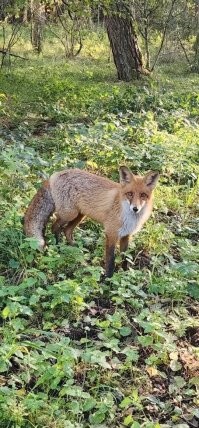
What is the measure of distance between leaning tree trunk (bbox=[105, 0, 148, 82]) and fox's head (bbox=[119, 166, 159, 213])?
25.8ft

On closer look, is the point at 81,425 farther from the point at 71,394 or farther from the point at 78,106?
the point at 78,106

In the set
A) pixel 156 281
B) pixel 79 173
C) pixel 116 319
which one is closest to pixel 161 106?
pixel 79 173

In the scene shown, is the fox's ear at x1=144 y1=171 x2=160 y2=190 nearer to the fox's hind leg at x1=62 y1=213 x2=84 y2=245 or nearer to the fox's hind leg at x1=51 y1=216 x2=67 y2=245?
the fox's hind leg at x1=62 y1=213 x2=84 y2=245

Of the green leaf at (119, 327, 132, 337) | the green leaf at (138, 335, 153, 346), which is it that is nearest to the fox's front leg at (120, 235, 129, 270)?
the green leaf at (119, 327, 132, 337)

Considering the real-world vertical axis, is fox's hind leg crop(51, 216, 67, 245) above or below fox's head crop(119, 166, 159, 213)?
below

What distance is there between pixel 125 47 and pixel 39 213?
8.48 meters

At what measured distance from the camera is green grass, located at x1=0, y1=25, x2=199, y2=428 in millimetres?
3432

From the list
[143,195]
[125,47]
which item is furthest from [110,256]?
[125,47]

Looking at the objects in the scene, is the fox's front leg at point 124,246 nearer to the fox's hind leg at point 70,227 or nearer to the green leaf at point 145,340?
the fox's hind leg at point 70,227

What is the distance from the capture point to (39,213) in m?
5.23

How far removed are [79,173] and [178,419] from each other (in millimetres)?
2704

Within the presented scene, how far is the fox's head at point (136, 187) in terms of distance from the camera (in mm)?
4820

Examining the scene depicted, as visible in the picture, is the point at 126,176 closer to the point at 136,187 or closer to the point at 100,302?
the point at 136,187

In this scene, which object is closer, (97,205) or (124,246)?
(97,205)
